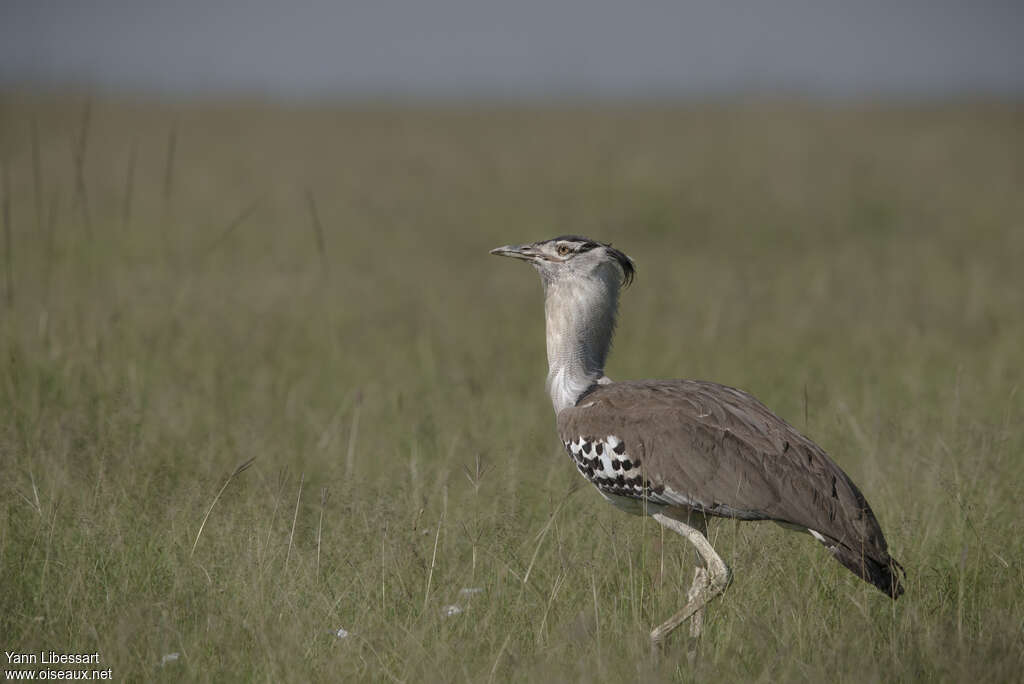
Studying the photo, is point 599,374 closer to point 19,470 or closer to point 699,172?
point 19,470

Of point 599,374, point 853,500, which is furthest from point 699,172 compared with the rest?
point 853,500

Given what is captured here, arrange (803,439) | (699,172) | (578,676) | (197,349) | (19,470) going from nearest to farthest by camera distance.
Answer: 1. (578,676)
2. (803,439)
3. (19,470)
4. (197,349)
5. (699,172)

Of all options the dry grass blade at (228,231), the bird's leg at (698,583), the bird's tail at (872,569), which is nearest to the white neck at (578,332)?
Result: the bird's leg at (698,583)

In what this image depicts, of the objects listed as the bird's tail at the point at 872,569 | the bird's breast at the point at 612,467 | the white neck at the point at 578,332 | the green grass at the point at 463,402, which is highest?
the white neck at the point at 578,332

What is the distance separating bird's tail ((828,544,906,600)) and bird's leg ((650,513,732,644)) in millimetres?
291

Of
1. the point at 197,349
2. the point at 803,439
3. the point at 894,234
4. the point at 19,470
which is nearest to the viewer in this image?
the point at 803,439

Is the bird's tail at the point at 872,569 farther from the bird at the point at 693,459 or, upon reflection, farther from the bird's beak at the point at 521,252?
the bird's beak at the point at 521,252

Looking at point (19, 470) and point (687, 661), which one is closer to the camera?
point (687, 661)

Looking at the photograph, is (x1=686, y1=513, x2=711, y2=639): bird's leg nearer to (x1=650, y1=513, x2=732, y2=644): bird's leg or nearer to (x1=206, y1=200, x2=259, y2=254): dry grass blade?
(x1=650, y1=513, x2=732, y2=644): bird's leg

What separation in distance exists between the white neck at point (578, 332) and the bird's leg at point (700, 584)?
0.62 meters

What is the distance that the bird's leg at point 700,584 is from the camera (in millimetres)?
2844

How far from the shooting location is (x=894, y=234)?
28.8ft

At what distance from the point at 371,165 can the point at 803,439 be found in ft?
25.9

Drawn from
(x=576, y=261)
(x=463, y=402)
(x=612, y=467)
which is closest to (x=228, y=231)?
(x=463, y=402)
